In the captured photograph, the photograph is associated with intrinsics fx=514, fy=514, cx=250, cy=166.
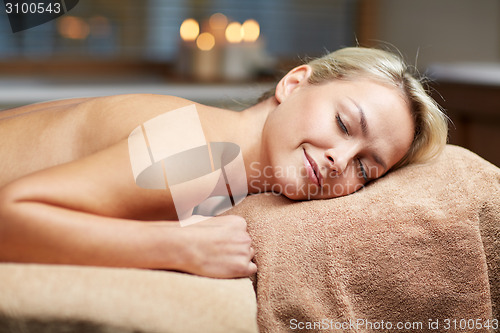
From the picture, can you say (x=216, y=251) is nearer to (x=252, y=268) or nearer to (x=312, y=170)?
(x=252, y=268)

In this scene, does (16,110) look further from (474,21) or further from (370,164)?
(474,21)

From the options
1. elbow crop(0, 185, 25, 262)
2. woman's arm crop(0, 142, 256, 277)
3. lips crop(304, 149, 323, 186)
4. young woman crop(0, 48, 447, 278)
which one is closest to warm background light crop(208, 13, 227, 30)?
young woman crop(0, 48, 447, 278)

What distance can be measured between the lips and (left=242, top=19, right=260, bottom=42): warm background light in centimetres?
193

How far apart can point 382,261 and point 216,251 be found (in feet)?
0.85

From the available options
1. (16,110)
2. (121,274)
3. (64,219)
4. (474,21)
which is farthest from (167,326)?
(474,21)

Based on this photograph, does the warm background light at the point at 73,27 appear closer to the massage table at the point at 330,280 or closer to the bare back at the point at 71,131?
the bare back at the point at 71,131

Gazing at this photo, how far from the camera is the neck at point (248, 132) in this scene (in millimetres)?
984

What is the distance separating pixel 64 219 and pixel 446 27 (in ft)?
8.72

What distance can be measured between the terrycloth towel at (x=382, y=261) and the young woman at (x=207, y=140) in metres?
0.07

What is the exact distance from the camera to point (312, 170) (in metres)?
0.93

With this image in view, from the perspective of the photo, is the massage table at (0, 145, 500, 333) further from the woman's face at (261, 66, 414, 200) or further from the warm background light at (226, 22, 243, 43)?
the warm background light at (226, 22, 243, 43)

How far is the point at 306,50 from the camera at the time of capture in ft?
9.88

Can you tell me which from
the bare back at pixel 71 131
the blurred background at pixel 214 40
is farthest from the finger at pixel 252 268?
the blurred background at pixel 214 40

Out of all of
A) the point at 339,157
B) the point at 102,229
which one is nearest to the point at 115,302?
the point at 102,229
